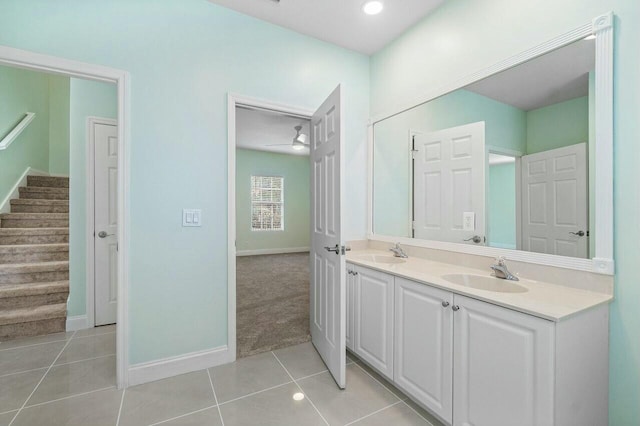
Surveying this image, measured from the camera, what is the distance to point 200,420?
5.25ft

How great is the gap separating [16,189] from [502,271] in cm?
586

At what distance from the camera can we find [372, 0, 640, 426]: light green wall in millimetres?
1272

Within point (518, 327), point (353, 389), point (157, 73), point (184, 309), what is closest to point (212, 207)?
point (184, 309)

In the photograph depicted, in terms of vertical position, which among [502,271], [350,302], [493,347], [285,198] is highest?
[285,198]

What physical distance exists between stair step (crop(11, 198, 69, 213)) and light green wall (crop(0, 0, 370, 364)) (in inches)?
124

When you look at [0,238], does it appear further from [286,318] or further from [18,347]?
[286,318]

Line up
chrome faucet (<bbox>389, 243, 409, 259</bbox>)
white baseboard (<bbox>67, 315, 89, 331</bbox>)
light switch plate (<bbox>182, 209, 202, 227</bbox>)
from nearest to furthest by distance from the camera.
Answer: light switch plate (<bbox>182, 209, 202, 227</bbox>)
chrome faucet (<bbox>389, 243, 409, 259</bbox>)
white baseboard (<bbox>67, 315, 89, 331</bbox>)

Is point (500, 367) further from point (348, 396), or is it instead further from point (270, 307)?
point (270, 307)

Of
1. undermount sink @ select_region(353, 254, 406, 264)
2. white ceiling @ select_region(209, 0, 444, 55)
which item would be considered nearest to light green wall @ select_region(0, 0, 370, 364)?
white ceiling @ select_region(209, 0, 444, 55)

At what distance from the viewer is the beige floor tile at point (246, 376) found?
1878 mm

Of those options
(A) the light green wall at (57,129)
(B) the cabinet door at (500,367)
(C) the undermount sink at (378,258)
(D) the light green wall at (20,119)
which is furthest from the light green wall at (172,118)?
(A) the light green wall at (57,129)

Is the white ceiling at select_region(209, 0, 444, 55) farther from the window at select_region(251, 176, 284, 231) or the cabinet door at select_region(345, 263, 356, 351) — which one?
the window at select_region(251, 176, 284, 231)

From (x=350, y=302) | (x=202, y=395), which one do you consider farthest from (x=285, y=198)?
(x=202, y=395)

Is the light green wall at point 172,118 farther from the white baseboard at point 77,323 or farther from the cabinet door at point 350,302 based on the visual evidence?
the white baseboard at point 77,323
